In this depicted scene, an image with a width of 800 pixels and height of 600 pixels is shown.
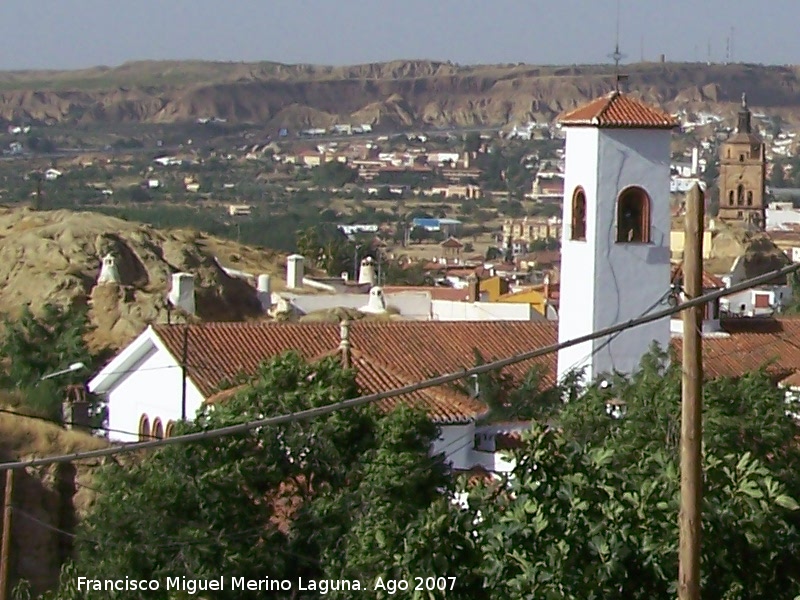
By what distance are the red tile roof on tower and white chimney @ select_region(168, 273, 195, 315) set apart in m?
9.04

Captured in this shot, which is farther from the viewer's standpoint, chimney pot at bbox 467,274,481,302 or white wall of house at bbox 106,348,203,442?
chimney pot at bbox 467,274,481,302

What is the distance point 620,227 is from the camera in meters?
21.0

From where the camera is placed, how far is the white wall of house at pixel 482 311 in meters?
31.8

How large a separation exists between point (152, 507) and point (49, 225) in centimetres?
2526

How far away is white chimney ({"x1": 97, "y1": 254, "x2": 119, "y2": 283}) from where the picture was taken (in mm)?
29961

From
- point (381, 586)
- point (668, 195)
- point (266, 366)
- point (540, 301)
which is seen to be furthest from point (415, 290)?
point (381, 586)

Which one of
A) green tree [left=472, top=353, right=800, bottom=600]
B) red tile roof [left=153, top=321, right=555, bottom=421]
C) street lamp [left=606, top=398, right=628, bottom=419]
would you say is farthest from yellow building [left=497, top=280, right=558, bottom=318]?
green tree [left=472, top=353, right=800, bottom=600]

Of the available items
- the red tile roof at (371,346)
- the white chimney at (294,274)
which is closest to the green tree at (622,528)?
the red tile roof at (371,346)

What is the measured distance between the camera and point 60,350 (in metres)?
25.1

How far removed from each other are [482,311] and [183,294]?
612cm

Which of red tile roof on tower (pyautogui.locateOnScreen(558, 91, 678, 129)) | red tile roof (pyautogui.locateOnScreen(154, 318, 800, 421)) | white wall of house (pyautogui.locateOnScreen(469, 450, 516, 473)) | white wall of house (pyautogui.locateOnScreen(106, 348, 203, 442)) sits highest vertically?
red tile roof on tower (pyautogui.locateOnScreen(558, 91, 678, 129))

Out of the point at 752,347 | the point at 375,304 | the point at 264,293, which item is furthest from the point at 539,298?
the point at 752,347

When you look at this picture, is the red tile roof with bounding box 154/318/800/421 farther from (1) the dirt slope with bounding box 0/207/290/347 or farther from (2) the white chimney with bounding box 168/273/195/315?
(2) the white chimney with bounding box 168/273/195/315

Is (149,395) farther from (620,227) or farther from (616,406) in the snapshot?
(616,406)
